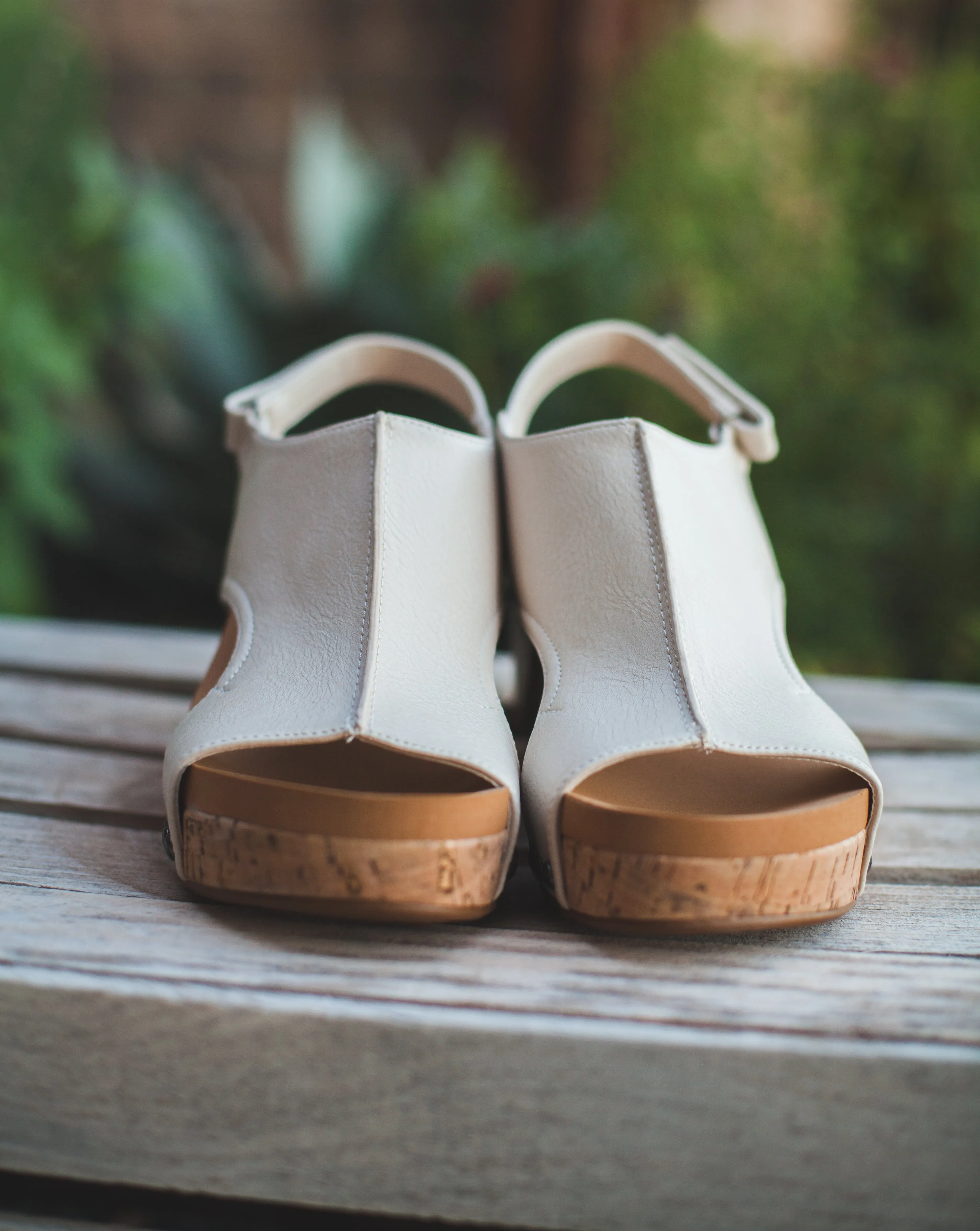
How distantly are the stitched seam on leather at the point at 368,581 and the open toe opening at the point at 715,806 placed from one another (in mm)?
131

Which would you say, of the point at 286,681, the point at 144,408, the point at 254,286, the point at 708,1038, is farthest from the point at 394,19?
the point at 708,1038

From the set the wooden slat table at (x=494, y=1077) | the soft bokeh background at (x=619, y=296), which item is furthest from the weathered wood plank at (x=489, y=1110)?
the soft bokeh background at (x=619, y=296)

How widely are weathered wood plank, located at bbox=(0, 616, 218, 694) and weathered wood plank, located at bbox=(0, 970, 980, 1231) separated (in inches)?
19.6

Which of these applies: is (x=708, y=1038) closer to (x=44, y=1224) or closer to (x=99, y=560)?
(x=44, y=1224)

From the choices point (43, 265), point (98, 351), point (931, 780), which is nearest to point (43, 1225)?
point (931, 780)

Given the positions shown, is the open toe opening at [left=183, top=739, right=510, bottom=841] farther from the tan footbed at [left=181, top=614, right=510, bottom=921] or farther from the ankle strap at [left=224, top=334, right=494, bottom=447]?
the ankle strap at [left=224, top=334, right=494, bottom=447]

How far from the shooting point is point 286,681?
57 cm

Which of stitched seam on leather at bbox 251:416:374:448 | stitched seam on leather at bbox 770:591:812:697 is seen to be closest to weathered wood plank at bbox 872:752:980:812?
stitched seam on leather at bbox 770:591:812:697

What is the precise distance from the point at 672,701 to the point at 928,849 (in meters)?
0.28

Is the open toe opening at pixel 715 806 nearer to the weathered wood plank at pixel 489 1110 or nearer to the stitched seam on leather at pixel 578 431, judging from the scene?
the weathered wood plank at pixel 489 1110

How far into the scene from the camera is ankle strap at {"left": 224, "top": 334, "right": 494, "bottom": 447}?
0.77m

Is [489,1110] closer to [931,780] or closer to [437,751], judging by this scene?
[437,751]

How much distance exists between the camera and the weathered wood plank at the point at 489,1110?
1.46 feet

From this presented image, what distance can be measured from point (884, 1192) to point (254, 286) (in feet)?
5.09
